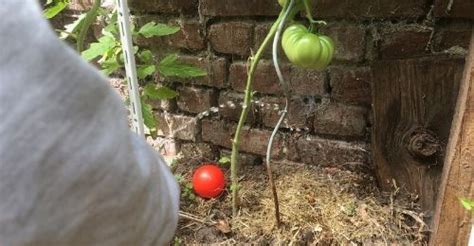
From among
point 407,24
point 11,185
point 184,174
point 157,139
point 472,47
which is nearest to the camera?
point 11,185

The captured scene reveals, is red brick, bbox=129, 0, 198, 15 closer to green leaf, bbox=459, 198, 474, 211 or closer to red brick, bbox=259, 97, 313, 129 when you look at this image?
red brick, bbox=259, 97, 313, 129

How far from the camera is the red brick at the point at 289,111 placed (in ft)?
3.26

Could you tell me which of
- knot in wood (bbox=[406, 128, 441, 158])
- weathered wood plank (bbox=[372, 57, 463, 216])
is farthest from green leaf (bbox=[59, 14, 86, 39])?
knot in wood (bbox=[406, 128, 441, 158])

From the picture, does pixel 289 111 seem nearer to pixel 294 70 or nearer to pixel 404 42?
pixel 294 70

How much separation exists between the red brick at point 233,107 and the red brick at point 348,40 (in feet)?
0.78

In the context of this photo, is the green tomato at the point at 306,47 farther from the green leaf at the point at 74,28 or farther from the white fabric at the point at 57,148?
the green leaf at the point at 74,28

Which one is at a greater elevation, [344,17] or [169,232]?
[344,17]

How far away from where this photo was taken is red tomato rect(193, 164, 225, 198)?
3.08 ft

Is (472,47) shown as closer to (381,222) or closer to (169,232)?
(381,222)

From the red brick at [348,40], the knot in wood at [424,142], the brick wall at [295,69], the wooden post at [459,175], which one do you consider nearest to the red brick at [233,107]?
the brick wall at [295,69]

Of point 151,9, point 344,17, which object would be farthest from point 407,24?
point 151,9

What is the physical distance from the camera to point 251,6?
945 millimetres

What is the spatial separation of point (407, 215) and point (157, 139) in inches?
25.2

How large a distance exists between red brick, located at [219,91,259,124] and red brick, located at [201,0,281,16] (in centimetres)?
19
